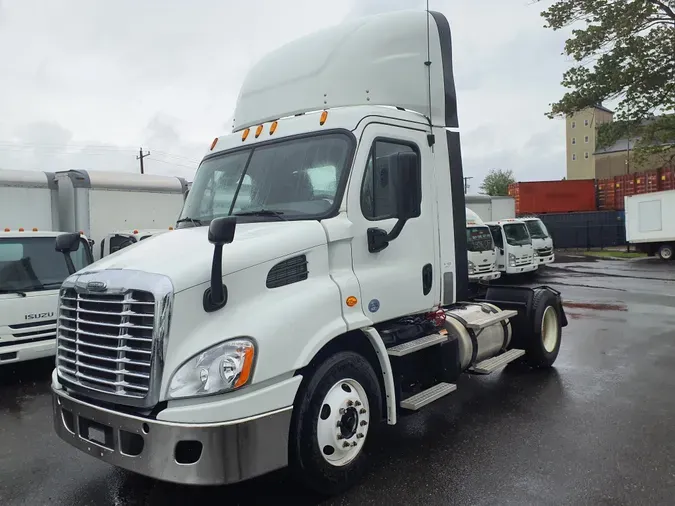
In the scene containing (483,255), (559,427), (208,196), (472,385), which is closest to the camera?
(208,196)

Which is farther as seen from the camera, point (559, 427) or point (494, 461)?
point (559, 427)

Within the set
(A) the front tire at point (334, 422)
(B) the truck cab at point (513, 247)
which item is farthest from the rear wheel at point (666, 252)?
(A) the front tire at point (334, 422)

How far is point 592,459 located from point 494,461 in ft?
2.57

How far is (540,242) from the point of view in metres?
20.7

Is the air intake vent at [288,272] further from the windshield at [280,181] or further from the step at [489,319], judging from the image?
the step at [489,319]

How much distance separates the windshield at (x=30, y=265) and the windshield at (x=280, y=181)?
3.88 meters

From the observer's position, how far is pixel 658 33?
2320 cm

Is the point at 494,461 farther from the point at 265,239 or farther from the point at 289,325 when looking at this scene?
the point at 265,239

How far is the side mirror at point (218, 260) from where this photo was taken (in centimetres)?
332

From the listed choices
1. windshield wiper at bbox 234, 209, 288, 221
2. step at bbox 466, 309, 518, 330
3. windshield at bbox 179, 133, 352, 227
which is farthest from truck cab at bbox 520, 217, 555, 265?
windshield wiper at bbox 234, 209, 288, 221

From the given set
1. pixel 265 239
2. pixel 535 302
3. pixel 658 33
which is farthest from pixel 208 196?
pixel 658 33

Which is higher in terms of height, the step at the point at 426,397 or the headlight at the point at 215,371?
the headlight at the point at 215,371

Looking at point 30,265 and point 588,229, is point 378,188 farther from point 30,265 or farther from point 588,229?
point 588,229

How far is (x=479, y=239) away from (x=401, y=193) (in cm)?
1419
